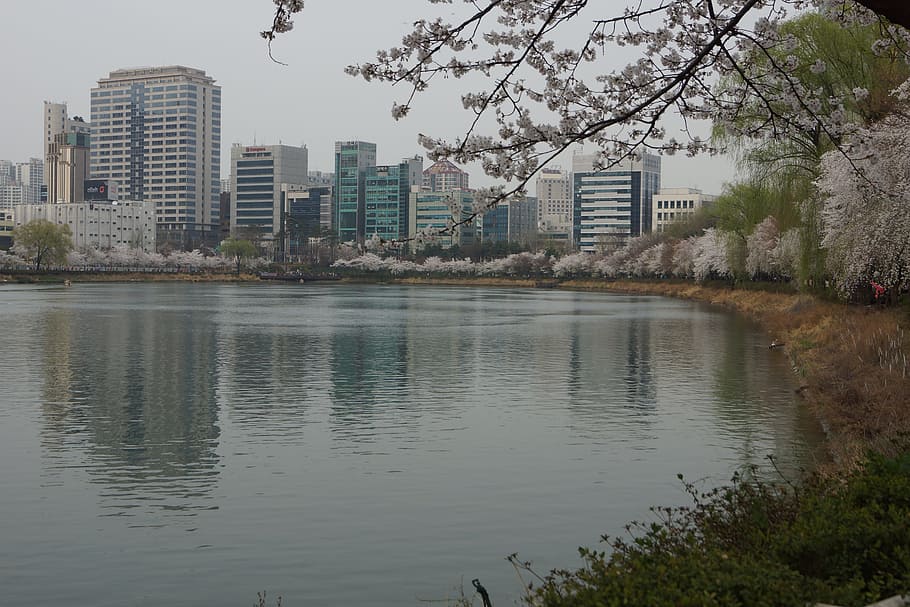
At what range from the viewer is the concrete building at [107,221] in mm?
179250

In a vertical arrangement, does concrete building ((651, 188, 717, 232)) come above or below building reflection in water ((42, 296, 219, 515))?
above

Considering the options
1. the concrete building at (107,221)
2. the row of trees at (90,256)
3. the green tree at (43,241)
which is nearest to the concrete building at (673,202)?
the row of trees at (90,256)

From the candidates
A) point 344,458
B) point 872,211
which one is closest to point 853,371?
point 872,211

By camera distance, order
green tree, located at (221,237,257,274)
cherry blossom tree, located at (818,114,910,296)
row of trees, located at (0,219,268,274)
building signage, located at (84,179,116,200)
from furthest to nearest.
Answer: building signage, located at (84,179,116,200)
green tree, located at (221,237,257,274)
row of trees, located at (0,219,268,274)
cherry blossom tree, located at (818,114,910,296)

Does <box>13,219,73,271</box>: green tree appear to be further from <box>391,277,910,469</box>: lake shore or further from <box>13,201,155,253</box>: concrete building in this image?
<box>391,277,910,469</box>: lake shore

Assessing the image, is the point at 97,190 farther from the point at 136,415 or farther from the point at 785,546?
the point at 785,546

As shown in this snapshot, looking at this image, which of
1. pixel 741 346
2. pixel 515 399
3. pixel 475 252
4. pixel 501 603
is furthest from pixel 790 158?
pixel 475 252

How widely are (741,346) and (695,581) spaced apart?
28.0 meters

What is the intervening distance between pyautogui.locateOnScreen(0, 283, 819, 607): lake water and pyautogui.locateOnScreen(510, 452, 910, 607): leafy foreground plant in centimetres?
252

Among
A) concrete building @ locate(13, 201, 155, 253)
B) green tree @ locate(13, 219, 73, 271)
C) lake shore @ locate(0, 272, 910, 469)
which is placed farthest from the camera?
concrete building @ locate(13, 201, 155, 253)

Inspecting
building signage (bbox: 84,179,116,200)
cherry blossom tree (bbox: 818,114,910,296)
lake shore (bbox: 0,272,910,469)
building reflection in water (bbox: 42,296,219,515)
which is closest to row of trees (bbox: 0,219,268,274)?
building signage (bbox: 84,179,116,200)

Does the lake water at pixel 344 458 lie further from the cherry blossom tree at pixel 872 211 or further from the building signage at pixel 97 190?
the building signage at pixel 97 190

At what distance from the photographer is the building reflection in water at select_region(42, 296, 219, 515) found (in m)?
13.0

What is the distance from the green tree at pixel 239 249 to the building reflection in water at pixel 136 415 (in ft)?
409
